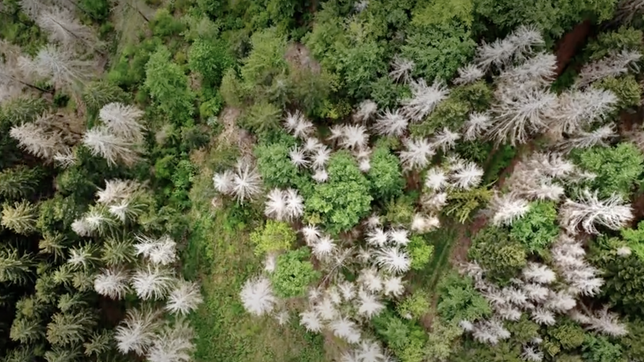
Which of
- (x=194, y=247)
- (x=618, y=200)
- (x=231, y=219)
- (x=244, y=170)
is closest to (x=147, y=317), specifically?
(x=194, y=247)

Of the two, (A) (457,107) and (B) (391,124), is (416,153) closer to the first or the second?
(B) (391,124)

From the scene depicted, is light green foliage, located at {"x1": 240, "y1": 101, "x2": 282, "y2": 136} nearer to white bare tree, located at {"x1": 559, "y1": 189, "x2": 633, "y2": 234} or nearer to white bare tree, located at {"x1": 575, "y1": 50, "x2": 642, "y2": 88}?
white bare tree, located at {"x1": 559, "y1": 189, "x2": 633, "y2": 234}

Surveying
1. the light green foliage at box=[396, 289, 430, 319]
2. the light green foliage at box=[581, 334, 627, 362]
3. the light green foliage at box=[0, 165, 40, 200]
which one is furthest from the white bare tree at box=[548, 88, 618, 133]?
the light green foliage at box=[0, 165, 40, 200]

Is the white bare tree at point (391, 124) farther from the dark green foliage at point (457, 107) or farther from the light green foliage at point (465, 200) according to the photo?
the light green foliage at point (465, 200)

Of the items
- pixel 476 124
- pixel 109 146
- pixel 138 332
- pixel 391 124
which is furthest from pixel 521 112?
pixel 138 332

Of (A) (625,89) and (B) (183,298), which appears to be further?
(B) (183,298)
